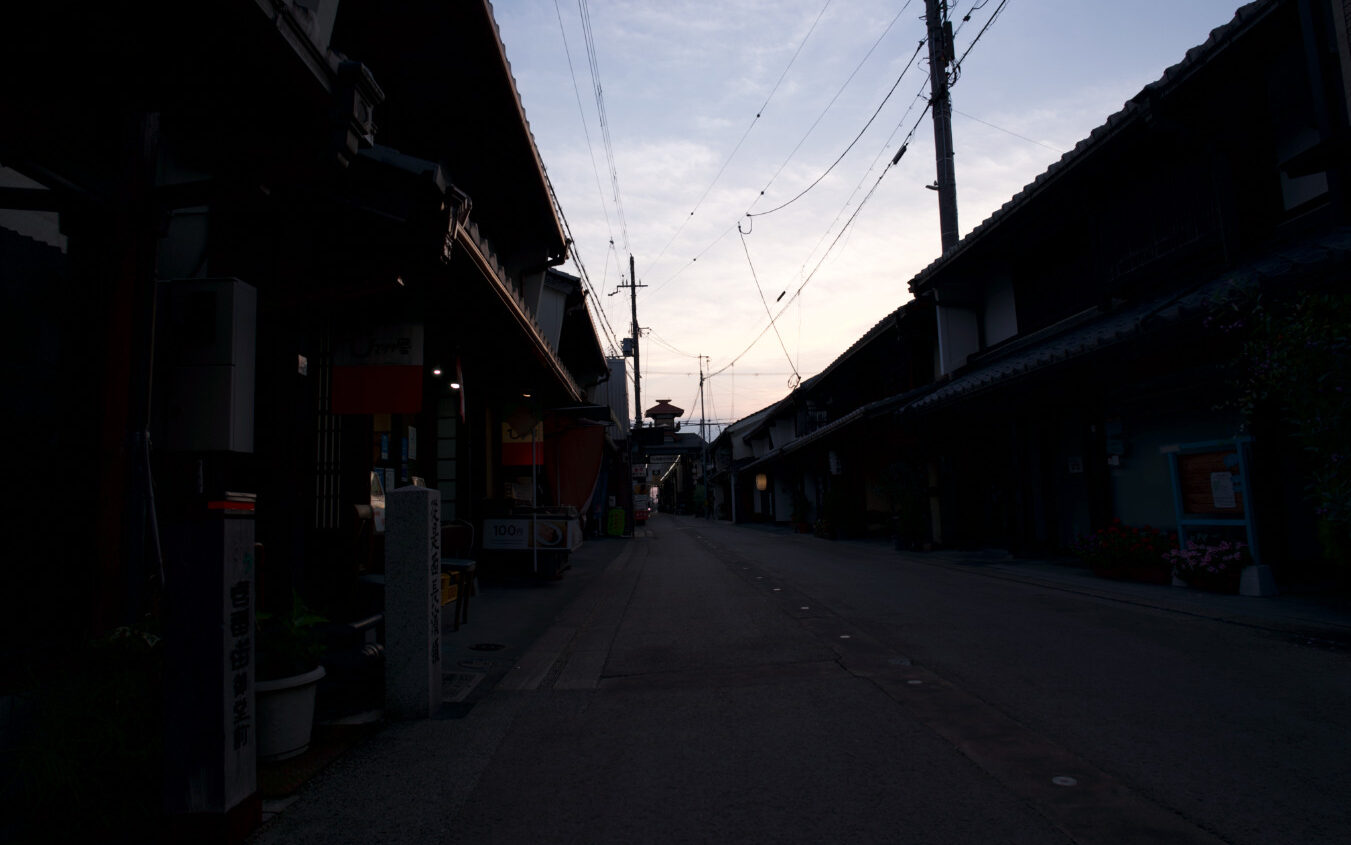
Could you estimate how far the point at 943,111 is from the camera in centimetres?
1691

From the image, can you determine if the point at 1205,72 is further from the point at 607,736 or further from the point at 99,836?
the point at 99,836

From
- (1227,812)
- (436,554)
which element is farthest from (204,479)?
(1227,812)

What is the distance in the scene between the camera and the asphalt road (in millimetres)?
3025

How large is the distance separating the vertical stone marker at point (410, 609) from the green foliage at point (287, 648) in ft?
1.95

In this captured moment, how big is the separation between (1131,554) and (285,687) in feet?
33.5

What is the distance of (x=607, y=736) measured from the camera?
432 centimetres

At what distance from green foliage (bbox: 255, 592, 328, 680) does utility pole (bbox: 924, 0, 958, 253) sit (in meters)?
16.0

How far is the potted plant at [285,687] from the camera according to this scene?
386cm

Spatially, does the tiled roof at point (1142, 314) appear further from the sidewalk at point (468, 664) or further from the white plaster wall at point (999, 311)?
the sidewalk at point (468, 664)

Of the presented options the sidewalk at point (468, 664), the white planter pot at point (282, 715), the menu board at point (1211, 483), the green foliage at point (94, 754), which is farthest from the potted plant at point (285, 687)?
the menu board at point (1211, 483)

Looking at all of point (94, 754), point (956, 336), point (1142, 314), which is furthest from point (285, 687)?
point (956, 336)

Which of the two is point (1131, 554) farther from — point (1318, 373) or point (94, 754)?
point (94, 754)

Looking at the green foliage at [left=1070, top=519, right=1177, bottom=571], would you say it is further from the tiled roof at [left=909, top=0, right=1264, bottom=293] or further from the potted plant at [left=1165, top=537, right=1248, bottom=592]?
the tiled roof at [left=909, top=0, right=1264, bottom=293]

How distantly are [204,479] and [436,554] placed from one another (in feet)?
5.41
